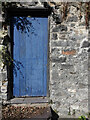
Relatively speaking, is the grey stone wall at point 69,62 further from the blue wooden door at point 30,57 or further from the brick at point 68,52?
the blue wooden door at point 30,57

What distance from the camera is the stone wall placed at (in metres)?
3.46

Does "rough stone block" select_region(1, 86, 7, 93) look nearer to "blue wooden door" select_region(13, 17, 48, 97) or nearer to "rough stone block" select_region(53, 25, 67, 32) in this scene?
"blue wooden door" select_region(13, 17, 48, 97)

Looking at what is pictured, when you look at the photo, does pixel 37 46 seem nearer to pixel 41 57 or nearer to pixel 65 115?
pixel 41 57

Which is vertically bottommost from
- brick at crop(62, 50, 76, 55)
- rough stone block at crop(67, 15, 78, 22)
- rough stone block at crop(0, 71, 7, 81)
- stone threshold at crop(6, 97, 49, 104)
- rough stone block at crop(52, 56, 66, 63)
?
stone threshold at crop(6, 97, 49, 104)

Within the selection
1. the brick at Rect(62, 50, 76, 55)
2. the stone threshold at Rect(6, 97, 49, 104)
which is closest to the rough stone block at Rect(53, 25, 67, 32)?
the brick at Rect(62, 50, 76, 55)

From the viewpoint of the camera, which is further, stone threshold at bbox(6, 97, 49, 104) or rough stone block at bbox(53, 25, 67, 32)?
stone threshold at bbox(6, 97, 49, 104)

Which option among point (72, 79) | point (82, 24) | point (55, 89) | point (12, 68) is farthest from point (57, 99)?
point (82, 24)

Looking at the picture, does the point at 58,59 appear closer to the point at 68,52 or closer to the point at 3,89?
the point at 68,52

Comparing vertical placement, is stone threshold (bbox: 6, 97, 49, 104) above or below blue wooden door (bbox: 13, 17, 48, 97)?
below

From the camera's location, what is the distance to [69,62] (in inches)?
137

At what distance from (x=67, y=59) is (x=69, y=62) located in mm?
81

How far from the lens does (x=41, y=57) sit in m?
3.70

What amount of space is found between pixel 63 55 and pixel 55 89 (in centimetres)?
79

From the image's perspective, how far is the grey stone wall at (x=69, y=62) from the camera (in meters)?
3.47
